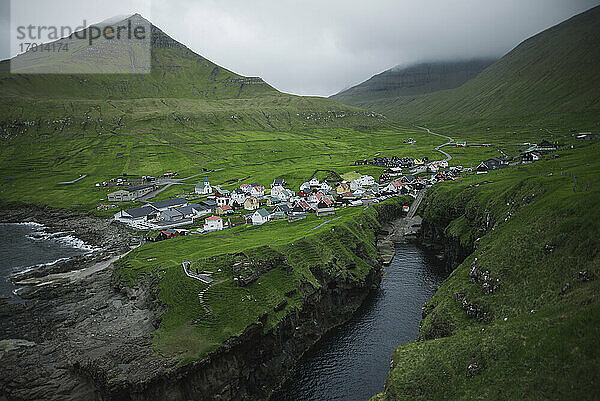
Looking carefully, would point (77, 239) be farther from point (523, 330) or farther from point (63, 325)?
point (523, 330)

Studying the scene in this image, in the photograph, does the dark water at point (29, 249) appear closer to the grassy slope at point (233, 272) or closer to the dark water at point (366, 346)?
the grassy slope at point (233, 272)

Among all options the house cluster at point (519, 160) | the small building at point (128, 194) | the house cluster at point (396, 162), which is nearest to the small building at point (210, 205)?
the small building at point (128, 194)

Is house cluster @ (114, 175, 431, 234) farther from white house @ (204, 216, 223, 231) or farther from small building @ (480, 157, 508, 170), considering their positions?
small building @ (480, 157, 508, 170)

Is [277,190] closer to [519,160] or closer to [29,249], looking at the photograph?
[29,249]

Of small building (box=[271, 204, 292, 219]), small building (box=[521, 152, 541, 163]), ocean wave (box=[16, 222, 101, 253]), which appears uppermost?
small building (box=[521, 152, 541, 163])

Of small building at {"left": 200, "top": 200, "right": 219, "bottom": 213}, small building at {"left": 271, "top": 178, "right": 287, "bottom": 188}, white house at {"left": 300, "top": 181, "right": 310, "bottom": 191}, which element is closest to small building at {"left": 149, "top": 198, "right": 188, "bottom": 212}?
small building at {"left": 200, "top": 200, "right": 219, "bottom": 213}
